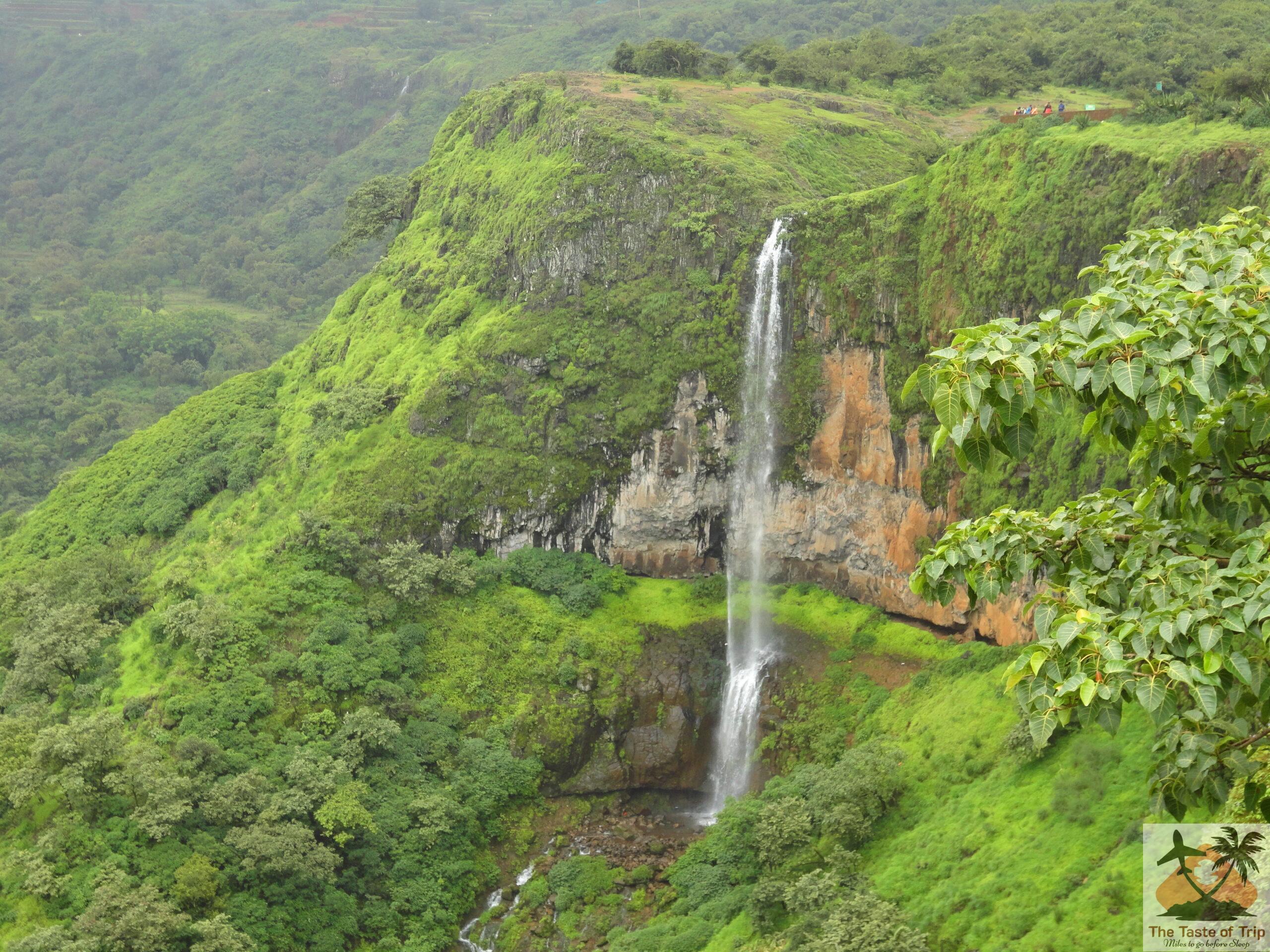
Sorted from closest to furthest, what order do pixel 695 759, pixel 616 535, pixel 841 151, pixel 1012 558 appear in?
pixel 1012 558
pixel 695 759
pixel 616 535
pixel 841 151

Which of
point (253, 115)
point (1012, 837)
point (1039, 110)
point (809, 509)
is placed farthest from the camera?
point (253, 115)

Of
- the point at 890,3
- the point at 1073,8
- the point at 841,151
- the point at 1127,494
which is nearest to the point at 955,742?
the point at 1127,494

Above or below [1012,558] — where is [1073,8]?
above

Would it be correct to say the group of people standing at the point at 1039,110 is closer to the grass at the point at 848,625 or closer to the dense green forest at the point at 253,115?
the dense green forest at the point at 253,115

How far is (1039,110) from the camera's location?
43.3 metres

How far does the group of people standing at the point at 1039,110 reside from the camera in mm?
32091

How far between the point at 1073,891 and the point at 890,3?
78881 millimetres

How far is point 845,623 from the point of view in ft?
104

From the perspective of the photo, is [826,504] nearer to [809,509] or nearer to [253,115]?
[809,509]

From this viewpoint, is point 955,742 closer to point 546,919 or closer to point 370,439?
point 546,919

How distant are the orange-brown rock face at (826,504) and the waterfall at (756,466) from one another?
1.51 feet

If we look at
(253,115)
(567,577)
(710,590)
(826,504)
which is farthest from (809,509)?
(253,115)

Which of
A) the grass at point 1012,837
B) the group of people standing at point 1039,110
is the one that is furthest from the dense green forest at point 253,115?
the grass at point 1012,837

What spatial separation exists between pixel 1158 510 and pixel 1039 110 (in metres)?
40.4
